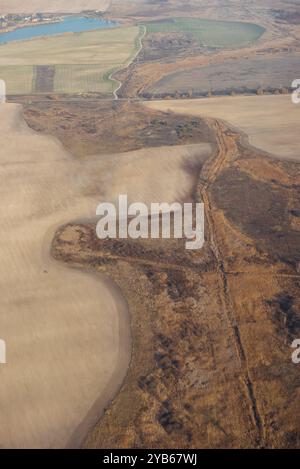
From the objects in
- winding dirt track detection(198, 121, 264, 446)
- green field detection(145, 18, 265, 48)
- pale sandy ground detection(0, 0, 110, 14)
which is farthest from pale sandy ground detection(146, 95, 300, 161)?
pale sandy ground detection(0, 0, 110, 14)

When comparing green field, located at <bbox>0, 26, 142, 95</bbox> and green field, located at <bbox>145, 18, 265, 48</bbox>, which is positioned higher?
green field, located at <bbox>145, 18, 265, 48</bbox>

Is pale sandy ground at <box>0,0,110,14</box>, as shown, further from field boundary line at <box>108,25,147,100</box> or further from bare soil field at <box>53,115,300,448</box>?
bare soil field at <box>53,115,300,448</box>

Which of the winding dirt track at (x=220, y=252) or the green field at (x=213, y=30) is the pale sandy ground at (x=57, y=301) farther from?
the green field at (x=213, y=30)

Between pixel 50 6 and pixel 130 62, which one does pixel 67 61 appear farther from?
pixel 50 6

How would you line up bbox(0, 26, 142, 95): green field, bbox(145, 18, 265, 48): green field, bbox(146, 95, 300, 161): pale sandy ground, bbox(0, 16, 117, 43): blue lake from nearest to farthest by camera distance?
1. bbox(146, 95, 300, 161): pale sandy ground
2. bbox(0, 26, 142, 95): green field
3. bbox(145, 18, 265, 48): green field
4. bbox(0, 16, 117, 43): blue lake

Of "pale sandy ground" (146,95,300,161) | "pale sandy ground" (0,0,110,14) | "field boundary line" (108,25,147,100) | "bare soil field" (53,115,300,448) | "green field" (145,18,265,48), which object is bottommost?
"bare soil field" (53,115,300,448)

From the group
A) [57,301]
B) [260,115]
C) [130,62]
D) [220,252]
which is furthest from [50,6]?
[57,301]

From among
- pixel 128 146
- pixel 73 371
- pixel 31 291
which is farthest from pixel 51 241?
pixel 128 146

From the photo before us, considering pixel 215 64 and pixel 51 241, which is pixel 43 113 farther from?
pixel 215 64
